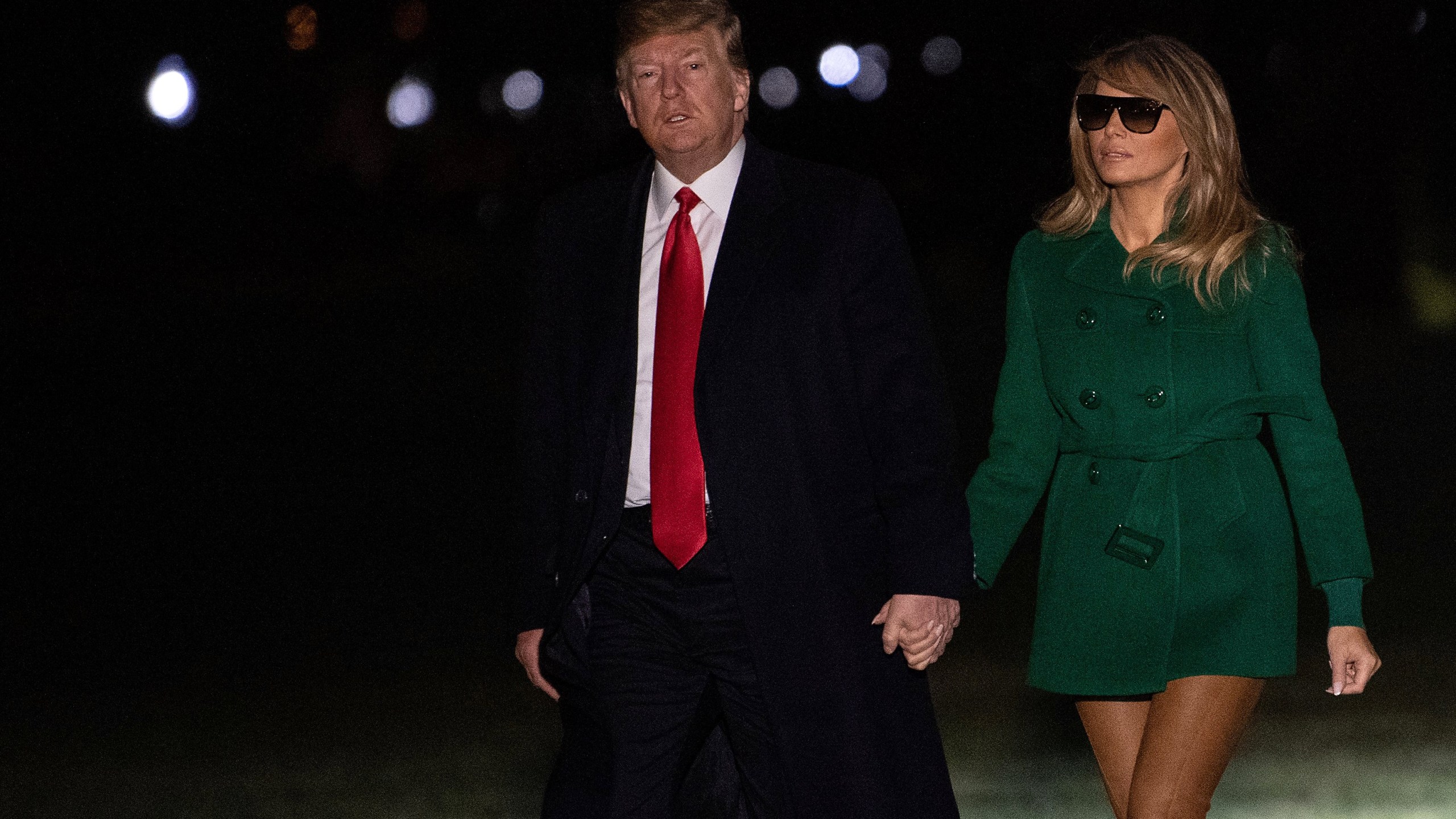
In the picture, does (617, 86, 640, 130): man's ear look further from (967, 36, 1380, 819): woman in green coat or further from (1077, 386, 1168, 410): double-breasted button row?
(1077, 386, 1168, 410): double-breasted button row

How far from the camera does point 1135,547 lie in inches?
134

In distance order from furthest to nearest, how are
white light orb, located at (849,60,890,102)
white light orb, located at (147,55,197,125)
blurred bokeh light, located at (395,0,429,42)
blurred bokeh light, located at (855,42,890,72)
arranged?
blurred bokeh light, located at (855,42,890,72) → blurred bokeh light, located at (395,0,429,42) → white light orb, located at (849,60,890,102) → white light orb, located at (147,55,197,125)

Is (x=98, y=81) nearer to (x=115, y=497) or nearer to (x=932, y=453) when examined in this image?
(x=115, y=497)

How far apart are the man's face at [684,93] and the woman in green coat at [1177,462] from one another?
2.36 feet

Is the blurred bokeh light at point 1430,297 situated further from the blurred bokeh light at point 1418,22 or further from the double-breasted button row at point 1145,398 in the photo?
the double-breasted button row at point 1145,398

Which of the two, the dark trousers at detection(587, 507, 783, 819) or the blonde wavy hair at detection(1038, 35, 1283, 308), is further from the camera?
the blonde wavy hair at detection(1038, 35, 1283, 308)

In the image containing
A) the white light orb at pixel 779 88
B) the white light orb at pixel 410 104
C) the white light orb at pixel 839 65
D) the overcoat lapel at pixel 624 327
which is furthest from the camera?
the white light orb at pixel 779 88

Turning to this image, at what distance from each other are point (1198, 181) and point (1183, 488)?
589 mm

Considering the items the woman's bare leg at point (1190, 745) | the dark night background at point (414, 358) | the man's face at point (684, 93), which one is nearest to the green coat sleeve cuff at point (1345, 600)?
the woman's bare leg at point (1190, 745)

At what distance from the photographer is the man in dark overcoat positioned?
10.5 ft

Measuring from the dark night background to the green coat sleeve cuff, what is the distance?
117 centimetres

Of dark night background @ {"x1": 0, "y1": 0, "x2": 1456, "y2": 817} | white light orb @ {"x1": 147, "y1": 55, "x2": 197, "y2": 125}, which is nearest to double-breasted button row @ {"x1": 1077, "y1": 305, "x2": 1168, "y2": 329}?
dark night background @ {"x1": 0, "y1": 0, "x2": 1456, "y2": 817}

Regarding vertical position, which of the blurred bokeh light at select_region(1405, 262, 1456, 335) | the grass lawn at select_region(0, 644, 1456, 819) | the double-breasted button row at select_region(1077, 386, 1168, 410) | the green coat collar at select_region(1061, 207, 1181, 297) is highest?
the green coat collar at select_region(1061, 207, 1181, 297)

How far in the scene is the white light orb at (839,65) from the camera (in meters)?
41.3
